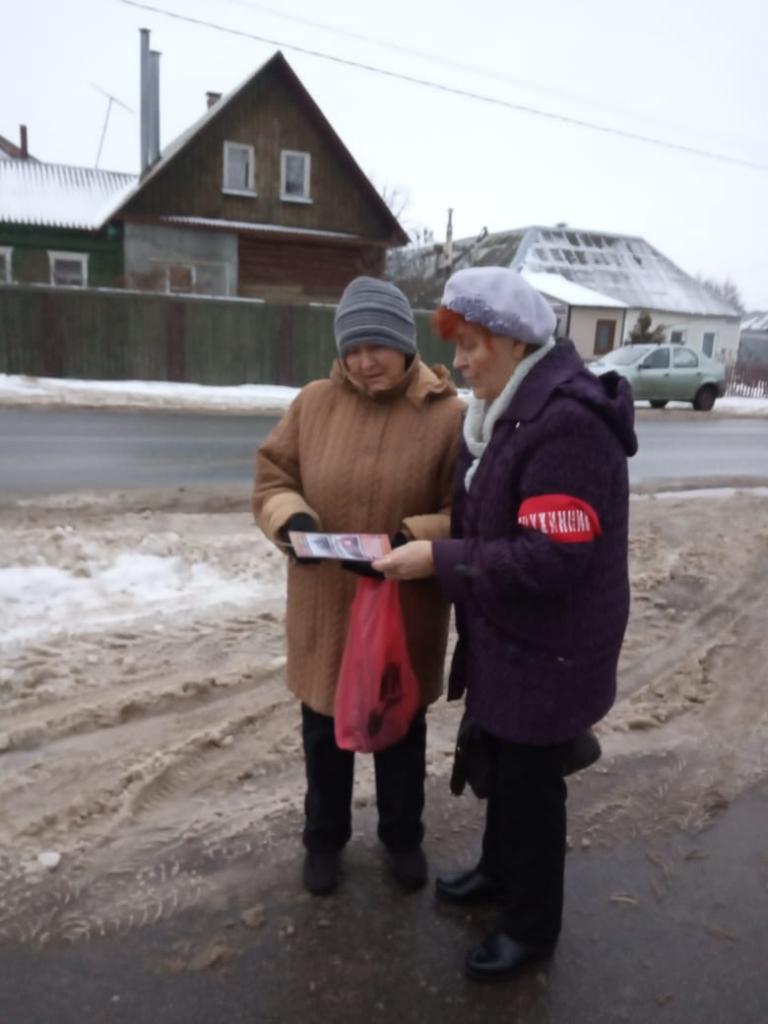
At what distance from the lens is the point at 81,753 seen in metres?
3.26

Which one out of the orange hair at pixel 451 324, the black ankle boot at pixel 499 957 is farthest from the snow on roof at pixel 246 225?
the black ankle boot at pixel 499 957

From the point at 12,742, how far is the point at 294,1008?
1678 millimetres

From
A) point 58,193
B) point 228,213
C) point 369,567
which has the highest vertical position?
point 58,193

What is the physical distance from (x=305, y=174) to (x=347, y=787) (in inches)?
1017

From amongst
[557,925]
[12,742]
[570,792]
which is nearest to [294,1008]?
[557,925]

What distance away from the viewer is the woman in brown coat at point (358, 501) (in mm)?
2387

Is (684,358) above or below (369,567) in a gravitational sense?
above

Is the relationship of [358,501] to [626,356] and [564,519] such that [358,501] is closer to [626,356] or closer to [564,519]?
[564,519]

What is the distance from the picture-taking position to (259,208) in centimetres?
2542

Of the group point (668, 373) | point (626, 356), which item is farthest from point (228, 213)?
point (668, 373)

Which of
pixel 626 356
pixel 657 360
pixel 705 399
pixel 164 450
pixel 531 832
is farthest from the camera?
pixel 705 399

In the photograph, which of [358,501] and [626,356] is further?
[626,356]

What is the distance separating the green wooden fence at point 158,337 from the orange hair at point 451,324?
17802 millimetres

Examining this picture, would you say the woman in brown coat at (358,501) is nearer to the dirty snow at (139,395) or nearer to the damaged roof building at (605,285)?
the dirty snow at (139,395)
